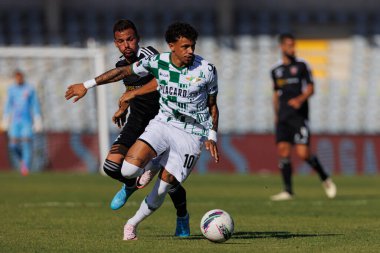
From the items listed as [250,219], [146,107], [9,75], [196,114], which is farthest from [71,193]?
[9,75]

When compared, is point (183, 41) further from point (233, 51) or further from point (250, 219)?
point (233, 51)

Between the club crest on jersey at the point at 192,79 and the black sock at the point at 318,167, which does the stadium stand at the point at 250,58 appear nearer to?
the black sock at the point at 318,167

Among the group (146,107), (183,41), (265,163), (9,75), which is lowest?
(265,163)

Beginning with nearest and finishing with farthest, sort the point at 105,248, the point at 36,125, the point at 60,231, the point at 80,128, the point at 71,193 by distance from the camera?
1. the point at 105,248
2. the point at 60,231
3. the point at 71,193
4. the point at 36,125
5. the point at 80,128

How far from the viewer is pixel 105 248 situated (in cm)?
770

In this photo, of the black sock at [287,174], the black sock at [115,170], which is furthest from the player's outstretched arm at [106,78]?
the black sock at [287,174]

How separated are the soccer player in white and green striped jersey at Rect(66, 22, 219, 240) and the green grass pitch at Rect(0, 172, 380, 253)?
57cm

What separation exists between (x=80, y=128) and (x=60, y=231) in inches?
609

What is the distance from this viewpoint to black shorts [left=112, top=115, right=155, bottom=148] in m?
9.52

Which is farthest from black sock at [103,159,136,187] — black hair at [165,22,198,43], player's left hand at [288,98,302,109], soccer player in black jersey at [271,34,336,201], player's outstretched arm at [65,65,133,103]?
player's left hand at [288,98,302,109]

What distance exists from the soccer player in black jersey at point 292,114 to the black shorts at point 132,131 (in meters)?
5.40

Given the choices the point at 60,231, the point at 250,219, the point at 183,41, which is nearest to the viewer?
the point at 183,41

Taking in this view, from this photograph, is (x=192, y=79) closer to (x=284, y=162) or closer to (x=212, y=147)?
(x=212, y=147)

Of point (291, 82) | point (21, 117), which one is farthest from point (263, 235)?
point (21, 117)
